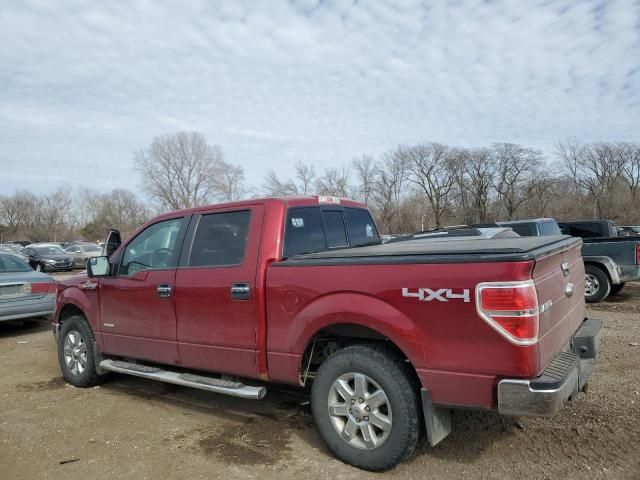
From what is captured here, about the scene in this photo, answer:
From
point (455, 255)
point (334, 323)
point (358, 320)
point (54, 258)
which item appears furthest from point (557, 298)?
point (54, 258)

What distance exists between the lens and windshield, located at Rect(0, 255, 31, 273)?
953 cm

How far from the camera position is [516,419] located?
4199 mm

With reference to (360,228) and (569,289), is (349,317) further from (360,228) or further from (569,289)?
(360,228)

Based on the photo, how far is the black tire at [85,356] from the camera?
5688mm

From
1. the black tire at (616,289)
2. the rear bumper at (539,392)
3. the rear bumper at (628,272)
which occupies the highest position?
the rear bumper at (539,392)

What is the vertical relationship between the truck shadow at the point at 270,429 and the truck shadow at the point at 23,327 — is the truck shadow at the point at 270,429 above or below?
above

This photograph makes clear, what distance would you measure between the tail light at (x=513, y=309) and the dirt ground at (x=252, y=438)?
1127mm

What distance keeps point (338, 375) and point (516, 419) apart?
5.67 feet

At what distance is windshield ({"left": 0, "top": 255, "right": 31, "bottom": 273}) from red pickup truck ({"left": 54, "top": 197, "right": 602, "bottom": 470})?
5.38 meters

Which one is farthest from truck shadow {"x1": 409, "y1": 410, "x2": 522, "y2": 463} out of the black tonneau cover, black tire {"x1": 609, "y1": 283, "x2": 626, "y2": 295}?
black tire {"x1": 609, "y1": 283, "x2": 626, "y2": 295}

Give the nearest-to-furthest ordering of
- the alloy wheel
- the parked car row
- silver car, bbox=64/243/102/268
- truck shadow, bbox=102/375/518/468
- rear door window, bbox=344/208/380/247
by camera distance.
A: the alloy wheel < truck shadow, bbox=102/375/518/468 < rear door window, bbox=344/208/380/247 < the parked car row < silver car, bbox=64/243/102/268

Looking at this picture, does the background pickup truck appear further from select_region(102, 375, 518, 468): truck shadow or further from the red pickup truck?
select_region(102, 375, 518, 468): truck shadow

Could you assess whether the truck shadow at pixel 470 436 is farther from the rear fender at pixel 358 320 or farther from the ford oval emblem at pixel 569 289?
the ford oval emblem at pixel 569 289

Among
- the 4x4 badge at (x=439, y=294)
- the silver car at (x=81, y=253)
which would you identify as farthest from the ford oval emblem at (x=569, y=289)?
the silver car at (x=81, y=253)
